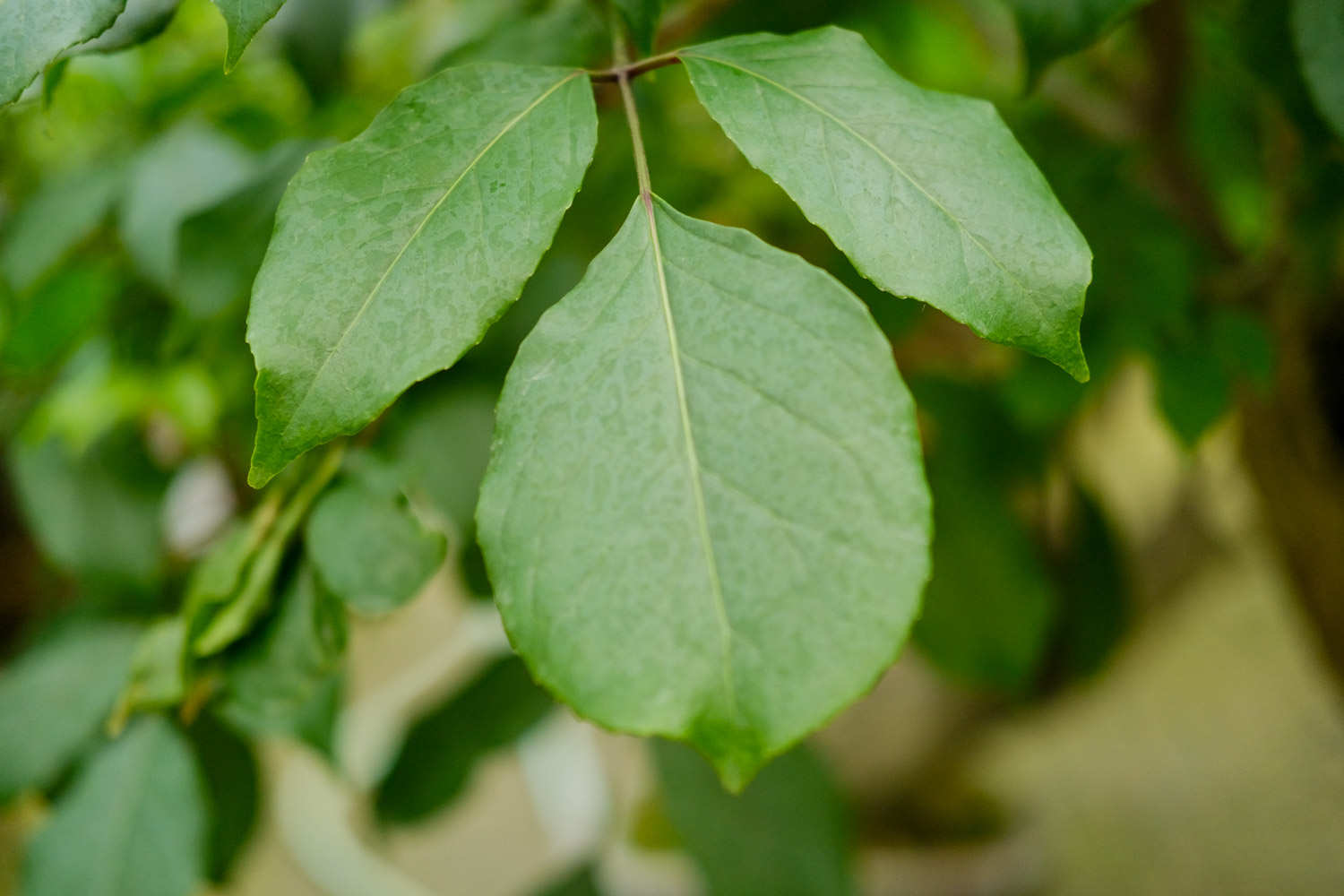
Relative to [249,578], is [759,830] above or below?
below

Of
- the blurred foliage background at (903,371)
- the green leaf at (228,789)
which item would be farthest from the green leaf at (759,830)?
the green leaf at (228,789)

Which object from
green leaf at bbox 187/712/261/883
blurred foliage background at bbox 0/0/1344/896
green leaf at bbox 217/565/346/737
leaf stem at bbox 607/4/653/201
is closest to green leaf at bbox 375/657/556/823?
blurred foliage background at bbox 0/0/1344/896

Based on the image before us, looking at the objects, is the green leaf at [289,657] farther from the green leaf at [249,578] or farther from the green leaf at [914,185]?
the green leaf at [914,185]

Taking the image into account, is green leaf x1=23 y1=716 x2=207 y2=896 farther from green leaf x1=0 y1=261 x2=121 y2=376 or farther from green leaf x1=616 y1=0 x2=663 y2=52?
green leaf x1=616 y1=0 x2=663 y2=52

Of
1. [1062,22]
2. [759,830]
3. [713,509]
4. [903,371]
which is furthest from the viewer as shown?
[903,371]

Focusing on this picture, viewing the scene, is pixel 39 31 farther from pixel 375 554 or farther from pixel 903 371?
pixel 903 371

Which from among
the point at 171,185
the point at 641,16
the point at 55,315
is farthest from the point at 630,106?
the point at 55,315
